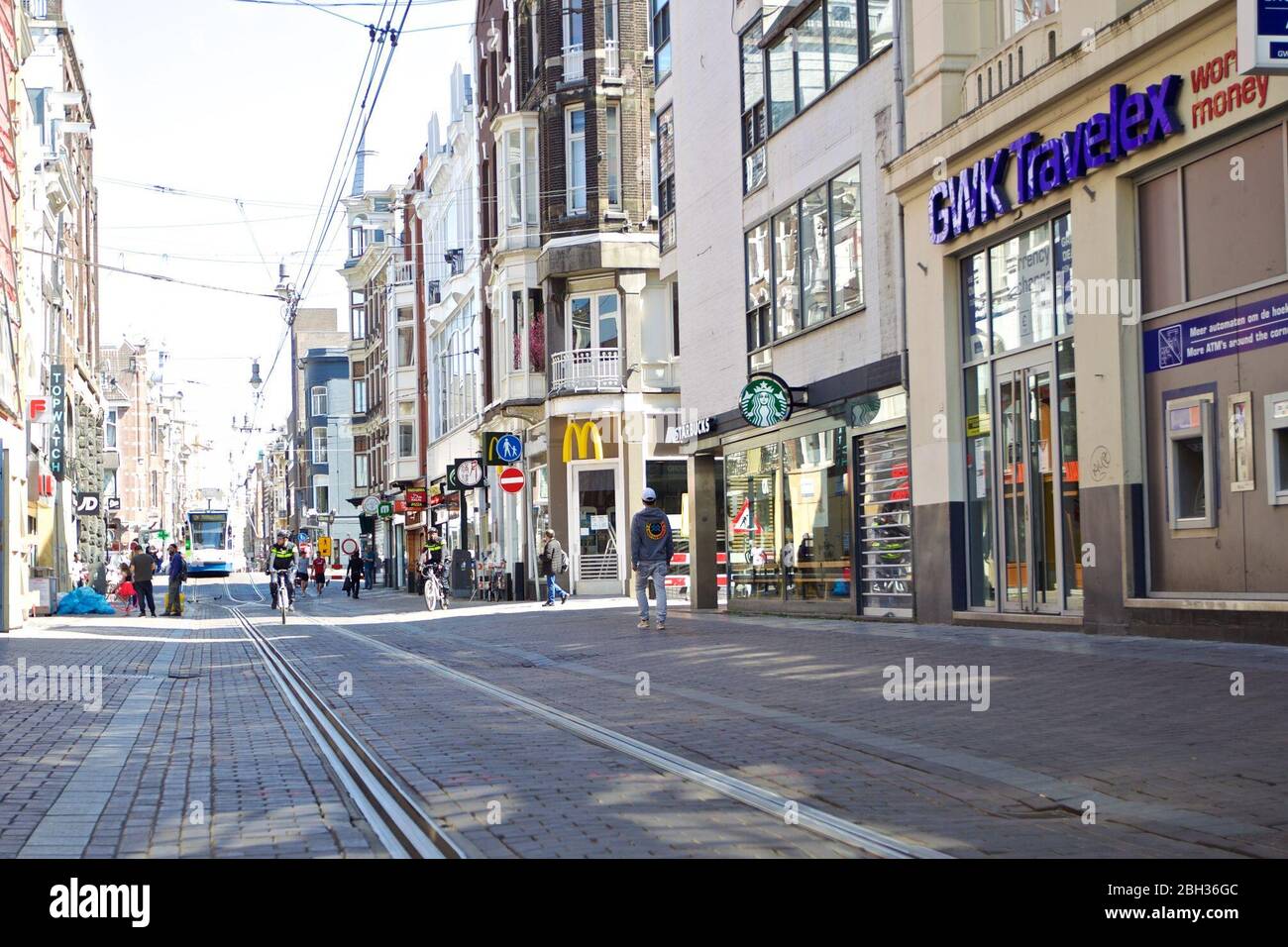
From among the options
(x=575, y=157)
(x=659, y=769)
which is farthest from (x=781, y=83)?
(x=659, y=769)

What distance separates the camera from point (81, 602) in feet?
119

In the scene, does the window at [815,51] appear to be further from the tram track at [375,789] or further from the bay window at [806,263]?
the tram track at [375,789]

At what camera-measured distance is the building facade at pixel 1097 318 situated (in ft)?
46.0

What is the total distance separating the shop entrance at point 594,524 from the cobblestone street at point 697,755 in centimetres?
2327

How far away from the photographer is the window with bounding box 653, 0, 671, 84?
32312mm

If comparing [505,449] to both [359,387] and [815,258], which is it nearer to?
[815,258]

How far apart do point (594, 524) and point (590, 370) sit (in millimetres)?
3940

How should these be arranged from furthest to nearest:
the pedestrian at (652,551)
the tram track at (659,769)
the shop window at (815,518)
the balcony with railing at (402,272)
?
the balcony with railing at (402,272) < the shop window at (815,518) < the pedestrian at (652,551) < the tram track at (659,769)

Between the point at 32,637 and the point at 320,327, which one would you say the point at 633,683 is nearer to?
the point at 32,637

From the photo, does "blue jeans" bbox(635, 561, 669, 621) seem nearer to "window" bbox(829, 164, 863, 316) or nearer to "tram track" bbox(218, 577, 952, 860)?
"window" bbox(829, 164, 863, 316)

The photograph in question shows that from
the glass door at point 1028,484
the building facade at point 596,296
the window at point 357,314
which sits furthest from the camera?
the window at point 357,314

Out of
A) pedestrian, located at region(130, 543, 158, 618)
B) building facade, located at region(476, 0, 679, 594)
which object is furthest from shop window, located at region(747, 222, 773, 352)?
pedestrian, located at region(130, 543, 158, 618)

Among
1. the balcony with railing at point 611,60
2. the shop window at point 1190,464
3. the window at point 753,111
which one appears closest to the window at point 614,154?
the balcony with railing at point 611,60

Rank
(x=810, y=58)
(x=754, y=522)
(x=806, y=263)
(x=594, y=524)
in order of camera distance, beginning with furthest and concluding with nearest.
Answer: (x=594, y=524)
(x=754, y=522)
(x=806, y=263)
(x=810, y=58)
